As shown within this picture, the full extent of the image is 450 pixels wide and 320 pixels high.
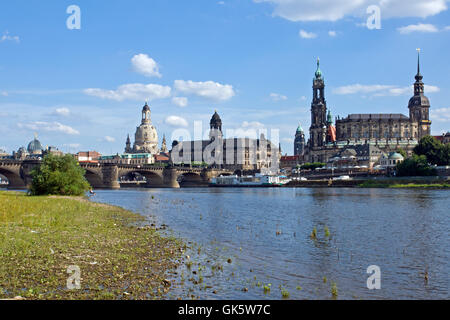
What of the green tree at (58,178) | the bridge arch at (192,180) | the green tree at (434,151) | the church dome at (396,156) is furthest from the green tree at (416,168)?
the green tree at (58,178)

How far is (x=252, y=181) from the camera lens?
5994 inches

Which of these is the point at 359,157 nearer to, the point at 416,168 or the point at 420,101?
the point at 420,101

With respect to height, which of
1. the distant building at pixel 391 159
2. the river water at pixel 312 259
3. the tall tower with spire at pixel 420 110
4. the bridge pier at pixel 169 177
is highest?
the tall tower with spire at pixel 420 110

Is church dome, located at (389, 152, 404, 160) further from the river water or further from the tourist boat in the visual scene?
the river water

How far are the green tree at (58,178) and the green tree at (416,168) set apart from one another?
272ft

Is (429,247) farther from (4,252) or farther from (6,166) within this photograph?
(6,166)

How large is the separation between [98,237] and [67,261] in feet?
20.4

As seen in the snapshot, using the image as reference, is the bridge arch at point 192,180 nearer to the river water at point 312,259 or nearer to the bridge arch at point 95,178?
the bridge arch at point 95,178

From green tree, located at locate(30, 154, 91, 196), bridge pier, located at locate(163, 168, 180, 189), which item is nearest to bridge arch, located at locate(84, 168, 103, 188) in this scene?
bridge pier, located at locate(163, 168, 180, 189)

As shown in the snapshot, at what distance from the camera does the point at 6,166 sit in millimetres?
117562

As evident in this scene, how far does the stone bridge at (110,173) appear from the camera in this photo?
120m

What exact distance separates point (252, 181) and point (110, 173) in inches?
1796

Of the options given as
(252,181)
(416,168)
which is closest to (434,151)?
(416,168)
